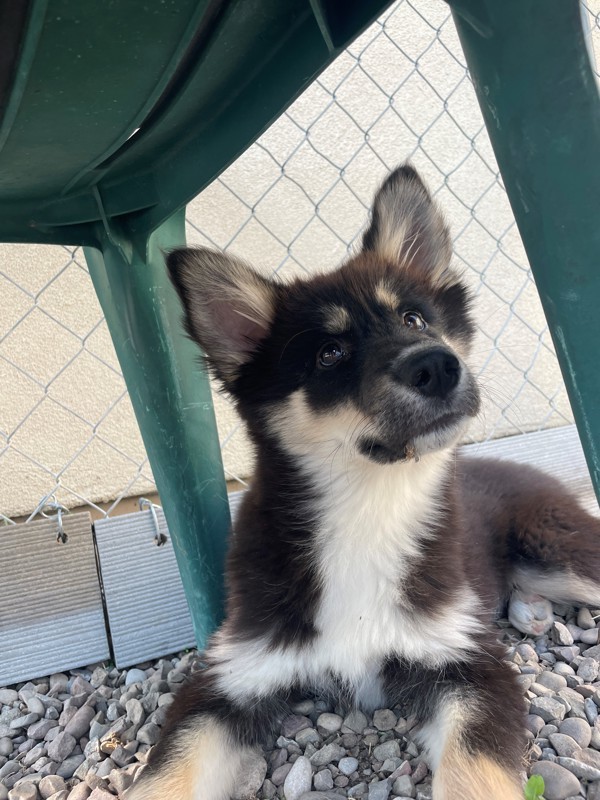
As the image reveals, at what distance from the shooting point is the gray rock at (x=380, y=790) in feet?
5.06

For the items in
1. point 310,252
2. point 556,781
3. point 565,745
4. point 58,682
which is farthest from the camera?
point 310,252

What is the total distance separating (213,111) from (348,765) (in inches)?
67.3

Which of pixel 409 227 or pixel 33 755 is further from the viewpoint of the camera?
pixel 409 227

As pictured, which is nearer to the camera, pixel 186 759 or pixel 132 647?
pixel 186 759

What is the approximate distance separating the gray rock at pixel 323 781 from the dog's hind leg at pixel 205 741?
0.72 feet

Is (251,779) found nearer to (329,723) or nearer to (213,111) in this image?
(329,723)

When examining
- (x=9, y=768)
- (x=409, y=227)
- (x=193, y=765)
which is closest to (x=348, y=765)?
(x=193, y=765)

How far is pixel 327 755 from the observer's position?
1.72 m

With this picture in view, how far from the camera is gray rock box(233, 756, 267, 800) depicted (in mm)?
1666

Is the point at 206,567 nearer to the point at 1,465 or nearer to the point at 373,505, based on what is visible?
the point at 373,505

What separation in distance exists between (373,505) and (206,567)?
2.27ft

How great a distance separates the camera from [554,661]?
2.07 meters

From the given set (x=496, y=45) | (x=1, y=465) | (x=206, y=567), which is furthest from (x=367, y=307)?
(x=1, y=465)

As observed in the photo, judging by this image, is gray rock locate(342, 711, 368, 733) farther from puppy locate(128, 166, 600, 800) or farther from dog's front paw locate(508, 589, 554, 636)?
dog's front paw locate(508, 589, 554, 636)
